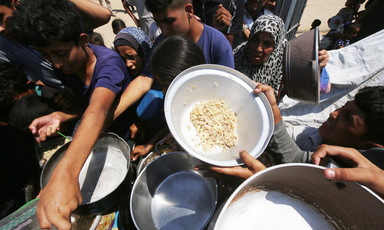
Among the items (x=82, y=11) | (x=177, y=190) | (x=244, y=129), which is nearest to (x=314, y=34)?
(x=244, y=129)

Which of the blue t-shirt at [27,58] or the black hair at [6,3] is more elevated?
the black hair at [6,3]

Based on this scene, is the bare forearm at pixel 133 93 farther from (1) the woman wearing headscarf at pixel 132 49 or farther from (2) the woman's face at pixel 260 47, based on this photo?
(2) the woman's face at pixel 260 47

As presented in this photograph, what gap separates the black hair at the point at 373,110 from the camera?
3.66 feet

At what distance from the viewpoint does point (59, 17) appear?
3.99 ft

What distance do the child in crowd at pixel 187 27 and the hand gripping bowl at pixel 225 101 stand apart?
0.55 m

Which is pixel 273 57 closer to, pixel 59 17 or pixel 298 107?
pixel 298 107

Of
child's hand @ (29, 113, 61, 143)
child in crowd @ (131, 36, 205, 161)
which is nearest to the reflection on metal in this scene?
child in crowd @ (131, 36, 205, 161)

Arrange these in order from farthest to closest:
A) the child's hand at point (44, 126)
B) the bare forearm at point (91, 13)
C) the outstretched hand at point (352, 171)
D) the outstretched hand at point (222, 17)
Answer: the outstretched hand at point (222, 17), the bare forearm at point (91, 13), the child's hand at point (44, 126), the outstretched hand at point (352, 171)

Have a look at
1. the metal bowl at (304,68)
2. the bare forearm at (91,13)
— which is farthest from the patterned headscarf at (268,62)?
the bare forearm at (91,13)

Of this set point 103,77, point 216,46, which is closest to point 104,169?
point 103,77

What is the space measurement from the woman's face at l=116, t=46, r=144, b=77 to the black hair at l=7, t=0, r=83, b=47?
728mm

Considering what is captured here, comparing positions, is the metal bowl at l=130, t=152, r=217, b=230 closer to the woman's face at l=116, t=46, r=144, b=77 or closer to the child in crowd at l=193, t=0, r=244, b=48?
the woman's face at l=116, t=46, r=144, b=77

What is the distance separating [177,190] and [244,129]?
83 cm

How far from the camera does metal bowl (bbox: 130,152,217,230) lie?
1.32 m
